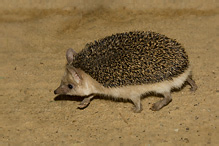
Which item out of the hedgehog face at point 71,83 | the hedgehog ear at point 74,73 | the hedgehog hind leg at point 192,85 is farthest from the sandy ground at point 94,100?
the hedgehog ear at point 74,73

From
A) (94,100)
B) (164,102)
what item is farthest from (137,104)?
(94,100)

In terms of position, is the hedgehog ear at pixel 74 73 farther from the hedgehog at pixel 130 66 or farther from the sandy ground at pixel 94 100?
the sandy ground at pixel 94 100

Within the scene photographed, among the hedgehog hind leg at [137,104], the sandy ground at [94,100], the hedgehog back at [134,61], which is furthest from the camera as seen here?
the hedgehog hind leg at [137,104]

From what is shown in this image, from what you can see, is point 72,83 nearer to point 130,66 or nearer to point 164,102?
point 130,66

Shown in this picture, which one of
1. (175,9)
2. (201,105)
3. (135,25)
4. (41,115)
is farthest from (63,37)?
(201,105)

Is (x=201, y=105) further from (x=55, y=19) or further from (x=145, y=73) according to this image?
(x=55, y=19)

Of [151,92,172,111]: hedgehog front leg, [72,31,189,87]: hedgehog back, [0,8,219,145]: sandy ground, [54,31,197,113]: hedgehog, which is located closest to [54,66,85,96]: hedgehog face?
[54,31,197,113]: hedgehog
